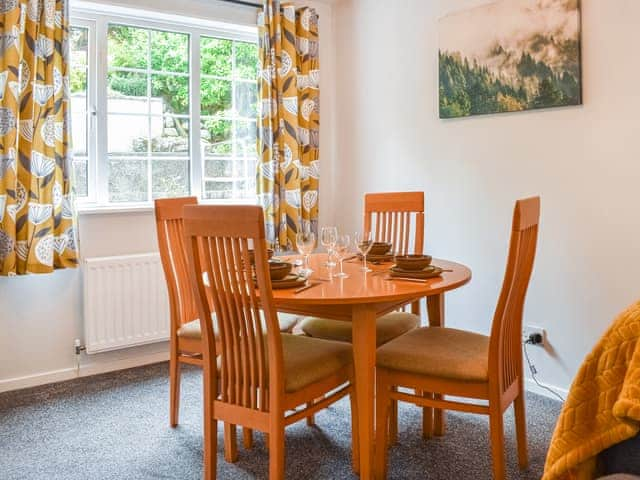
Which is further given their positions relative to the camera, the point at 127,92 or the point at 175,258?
the point at 127,92

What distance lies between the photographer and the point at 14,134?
289cm

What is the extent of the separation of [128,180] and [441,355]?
93.1 inches

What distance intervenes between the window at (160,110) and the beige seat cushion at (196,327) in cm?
128

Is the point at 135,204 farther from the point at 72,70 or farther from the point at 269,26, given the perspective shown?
the point at 269,26

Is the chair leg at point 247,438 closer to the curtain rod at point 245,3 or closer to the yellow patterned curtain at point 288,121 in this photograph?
the yellow patterned curtain at point 288,121

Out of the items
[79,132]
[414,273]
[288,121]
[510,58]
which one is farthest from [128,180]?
[510,58]

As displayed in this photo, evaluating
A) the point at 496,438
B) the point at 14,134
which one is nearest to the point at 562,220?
the point at 496,438

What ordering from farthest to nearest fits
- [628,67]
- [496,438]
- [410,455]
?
[628,67] → [410,455] → [496,438]

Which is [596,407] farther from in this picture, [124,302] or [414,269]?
[124,302]

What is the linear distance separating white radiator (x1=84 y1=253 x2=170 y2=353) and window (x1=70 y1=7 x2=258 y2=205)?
431mm

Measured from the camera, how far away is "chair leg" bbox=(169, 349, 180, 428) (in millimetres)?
2574

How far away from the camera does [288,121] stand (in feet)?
12.9

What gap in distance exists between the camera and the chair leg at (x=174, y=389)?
2.57 meters

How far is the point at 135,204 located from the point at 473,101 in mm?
2136
